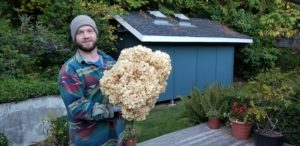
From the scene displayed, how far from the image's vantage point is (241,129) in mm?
5609

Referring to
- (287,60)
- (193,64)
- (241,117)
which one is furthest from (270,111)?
(287,60)

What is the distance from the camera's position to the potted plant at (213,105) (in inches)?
242

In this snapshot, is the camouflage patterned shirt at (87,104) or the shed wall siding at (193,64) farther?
the shed wall siding at (193,64)

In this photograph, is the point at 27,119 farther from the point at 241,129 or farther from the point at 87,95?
the point at 87,95

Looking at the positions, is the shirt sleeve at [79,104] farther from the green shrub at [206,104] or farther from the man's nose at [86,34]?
the green shrub at [206,104]

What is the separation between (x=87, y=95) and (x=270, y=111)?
3.86 metres

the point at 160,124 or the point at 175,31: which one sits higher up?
the point at 175,31

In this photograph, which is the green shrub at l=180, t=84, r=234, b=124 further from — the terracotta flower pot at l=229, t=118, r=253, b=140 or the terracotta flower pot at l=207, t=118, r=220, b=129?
the terracotta flower pot at l=229, t=118, r=253, b=140

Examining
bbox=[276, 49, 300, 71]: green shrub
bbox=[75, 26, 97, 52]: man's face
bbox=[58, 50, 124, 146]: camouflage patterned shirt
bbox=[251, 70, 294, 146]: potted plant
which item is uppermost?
bbox=[75, 26, 97, 52]: man's face

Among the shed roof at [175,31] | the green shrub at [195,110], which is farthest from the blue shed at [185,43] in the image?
the green shrub at [195,110]

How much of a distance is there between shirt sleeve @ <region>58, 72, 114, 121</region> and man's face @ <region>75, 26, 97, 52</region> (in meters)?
0.22

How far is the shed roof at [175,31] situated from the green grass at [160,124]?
6.39 ft

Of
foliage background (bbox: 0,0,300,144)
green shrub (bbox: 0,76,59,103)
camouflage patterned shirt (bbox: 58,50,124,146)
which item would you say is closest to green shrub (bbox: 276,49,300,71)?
foliage background (bbox: 0,0,300,144)

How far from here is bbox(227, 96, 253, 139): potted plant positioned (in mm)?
5605
